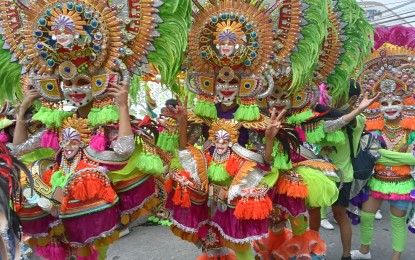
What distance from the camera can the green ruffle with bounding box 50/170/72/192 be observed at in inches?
109

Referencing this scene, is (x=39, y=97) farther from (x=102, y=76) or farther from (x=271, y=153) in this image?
(x=271, y=153)

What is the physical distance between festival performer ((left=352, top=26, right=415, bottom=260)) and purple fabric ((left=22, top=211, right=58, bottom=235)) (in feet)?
9.46

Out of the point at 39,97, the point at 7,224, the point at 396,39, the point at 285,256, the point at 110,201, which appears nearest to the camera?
the point at 7,224

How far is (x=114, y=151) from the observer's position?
9.22ft

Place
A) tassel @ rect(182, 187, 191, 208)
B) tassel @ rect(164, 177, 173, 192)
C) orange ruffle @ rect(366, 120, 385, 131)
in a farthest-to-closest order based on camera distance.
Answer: orange ruffle @ rect(366, 120, 385, 131) < tassel @ rect(164, 177, 173, 192) < tassel @ rect(182, 187, 191, 208)

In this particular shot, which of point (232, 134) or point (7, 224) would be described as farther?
point (232, 134)

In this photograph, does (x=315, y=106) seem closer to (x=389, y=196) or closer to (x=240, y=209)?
(x=389, y=196)

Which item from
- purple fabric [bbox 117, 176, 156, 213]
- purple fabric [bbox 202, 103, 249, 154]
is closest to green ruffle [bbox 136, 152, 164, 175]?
purple fabric [bbox 117, 176, 156, 213]

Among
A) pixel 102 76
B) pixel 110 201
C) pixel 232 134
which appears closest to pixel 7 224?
pixel 110 201

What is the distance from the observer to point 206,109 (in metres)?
3.29

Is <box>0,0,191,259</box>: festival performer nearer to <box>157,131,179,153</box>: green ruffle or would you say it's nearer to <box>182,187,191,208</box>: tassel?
<box>182,187,191,208</box>: tassel

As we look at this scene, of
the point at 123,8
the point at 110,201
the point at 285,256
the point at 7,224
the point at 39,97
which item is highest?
the point at 123,8

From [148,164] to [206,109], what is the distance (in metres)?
0.68

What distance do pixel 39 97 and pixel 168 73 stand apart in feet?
2.93
